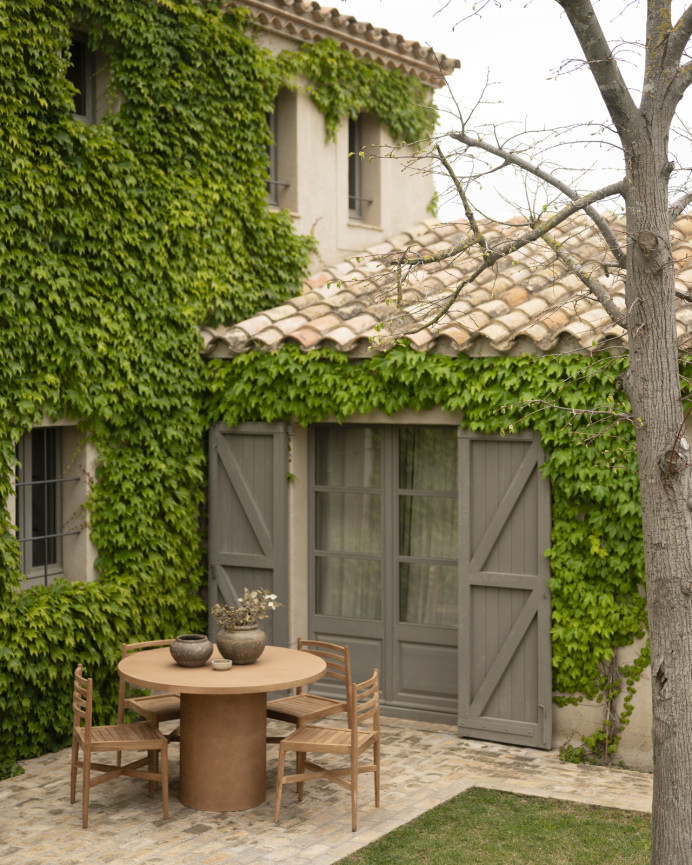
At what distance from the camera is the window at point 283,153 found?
1094 centimetres

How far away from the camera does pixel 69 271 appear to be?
8570mm

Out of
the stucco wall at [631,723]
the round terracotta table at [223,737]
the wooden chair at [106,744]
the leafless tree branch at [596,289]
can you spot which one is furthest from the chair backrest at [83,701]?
the leafless tree branch at [596,289]

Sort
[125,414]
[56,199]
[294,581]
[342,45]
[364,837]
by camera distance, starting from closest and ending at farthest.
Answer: [364,837] → [56,199] → [125,414] → [294,581] → [342,45]

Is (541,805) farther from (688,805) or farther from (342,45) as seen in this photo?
(342,45)

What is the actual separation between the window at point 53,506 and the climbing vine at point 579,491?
2736 mm

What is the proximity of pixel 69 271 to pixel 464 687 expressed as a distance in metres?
4.63

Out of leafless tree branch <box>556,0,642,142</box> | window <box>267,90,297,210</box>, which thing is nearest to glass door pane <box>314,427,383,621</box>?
window <box>267,90,297,210</box>

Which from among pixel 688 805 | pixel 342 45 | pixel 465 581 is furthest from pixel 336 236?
pixel 688 805

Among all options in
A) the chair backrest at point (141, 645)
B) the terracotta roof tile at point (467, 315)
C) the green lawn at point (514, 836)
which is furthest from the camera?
the terracotta roof tile at point (467, 315)

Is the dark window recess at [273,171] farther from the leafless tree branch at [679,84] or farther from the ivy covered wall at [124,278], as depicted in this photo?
the leafless tree branch at [679,84]

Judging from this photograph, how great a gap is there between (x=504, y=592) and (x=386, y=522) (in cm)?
139

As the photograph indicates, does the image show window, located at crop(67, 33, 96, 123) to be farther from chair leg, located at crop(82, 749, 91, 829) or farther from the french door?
chair leg, located at crop(82, 749, 91, 829)

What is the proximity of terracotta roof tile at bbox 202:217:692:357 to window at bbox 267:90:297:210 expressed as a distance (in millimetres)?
896

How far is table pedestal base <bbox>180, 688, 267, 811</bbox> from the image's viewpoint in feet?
23.4
